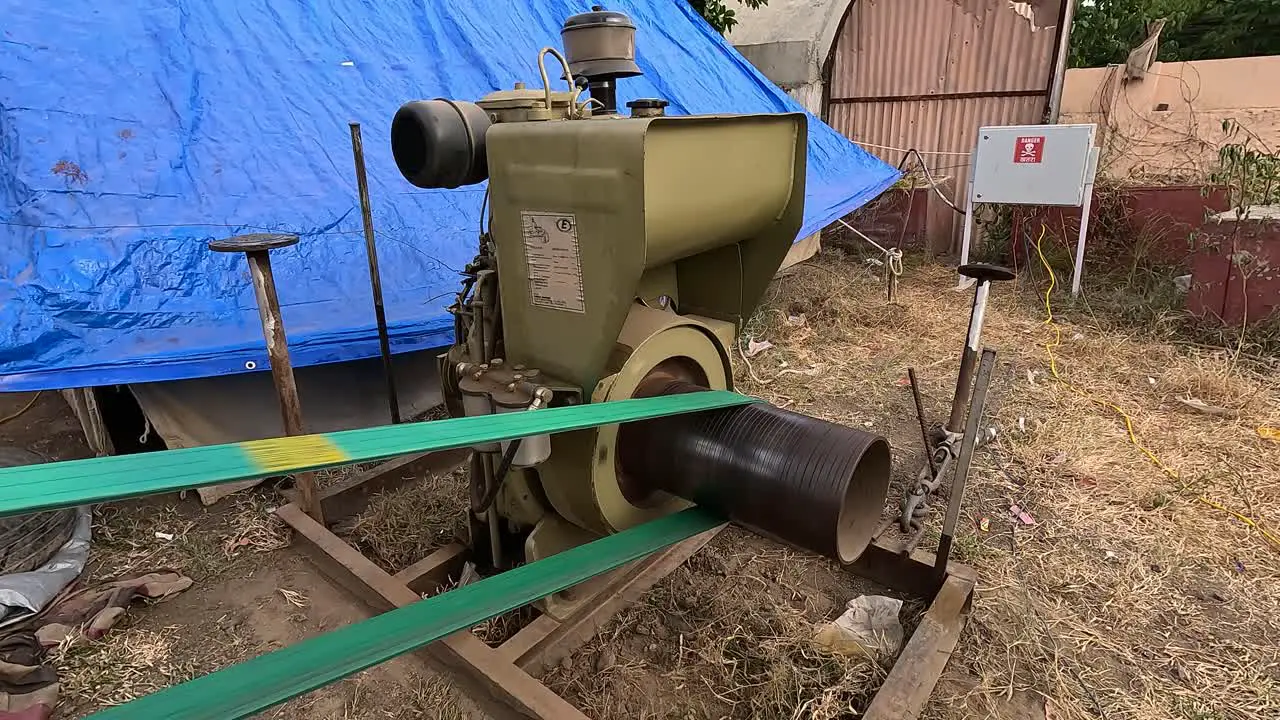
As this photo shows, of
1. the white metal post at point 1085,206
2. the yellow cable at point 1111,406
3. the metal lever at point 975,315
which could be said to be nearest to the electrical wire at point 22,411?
the metal lever at point 975,315

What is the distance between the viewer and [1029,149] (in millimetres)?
4867

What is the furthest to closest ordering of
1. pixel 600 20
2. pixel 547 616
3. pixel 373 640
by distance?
pixel 547 616 → pixel 600 20 → pixel 373 640

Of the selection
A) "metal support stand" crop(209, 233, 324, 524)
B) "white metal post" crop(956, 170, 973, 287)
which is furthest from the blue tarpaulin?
"white metal post" crop(956, 170, 973, 287)

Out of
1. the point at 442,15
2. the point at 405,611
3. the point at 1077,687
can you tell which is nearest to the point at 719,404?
the point at 405,611

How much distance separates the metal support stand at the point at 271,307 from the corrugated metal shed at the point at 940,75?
5800 mm

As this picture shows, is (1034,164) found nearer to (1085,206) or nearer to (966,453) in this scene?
(1085,206)

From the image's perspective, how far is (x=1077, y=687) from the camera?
185cm

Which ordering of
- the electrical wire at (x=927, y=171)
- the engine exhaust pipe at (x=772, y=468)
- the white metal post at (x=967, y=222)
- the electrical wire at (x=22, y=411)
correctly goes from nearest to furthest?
1. the engine exhaust pipe at (x=772, y=468)
2. the electrical wire at (x=22, y=411)
3. the white metal post at (x=967, y=222)
4. the electrical wire at (x=927, y=171)

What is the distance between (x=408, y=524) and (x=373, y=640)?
1.23 m

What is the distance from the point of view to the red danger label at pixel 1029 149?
190 inches

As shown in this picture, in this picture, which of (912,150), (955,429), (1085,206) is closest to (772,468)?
(955,429)

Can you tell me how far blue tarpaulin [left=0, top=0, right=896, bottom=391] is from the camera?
2.42 metres

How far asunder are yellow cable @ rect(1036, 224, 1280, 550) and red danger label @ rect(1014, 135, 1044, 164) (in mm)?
744

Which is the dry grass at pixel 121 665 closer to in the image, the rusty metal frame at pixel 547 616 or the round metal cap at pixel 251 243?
the rusty metal frame at pixel 547 616
